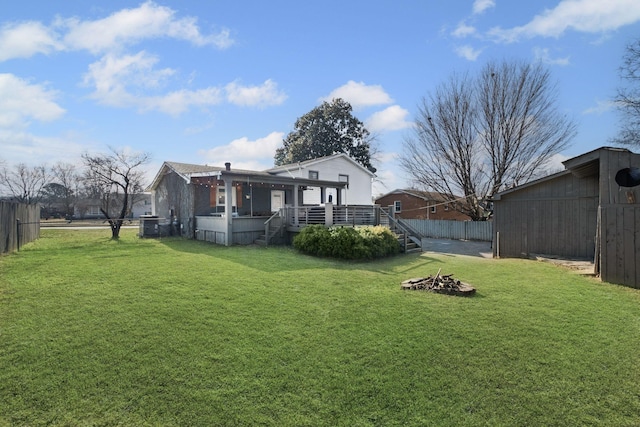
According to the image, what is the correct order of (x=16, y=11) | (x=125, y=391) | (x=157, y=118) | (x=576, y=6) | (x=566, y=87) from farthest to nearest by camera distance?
(x=566, y=87)
(x=157, y=118)
(x=576, y=6)
(x=16, y=11)
(x=125, y=391)

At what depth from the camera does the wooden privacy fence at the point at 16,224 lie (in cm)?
Answer: 938

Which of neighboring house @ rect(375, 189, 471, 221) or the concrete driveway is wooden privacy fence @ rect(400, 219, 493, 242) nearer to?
the concrete driveway

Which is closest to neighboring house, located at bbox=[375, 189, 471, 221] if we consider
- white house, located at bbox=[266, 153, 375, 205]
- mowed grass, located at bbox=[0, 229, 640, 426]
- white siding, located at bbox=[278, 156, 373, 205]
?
white siding, located at bbox=[278, 156, 373, 205]

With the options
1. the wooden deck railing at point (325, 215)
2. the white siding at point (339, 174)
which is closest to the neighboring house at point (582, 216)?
the wooden deck railing at point (325, 215)

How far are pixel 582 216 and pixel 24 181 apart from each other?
4776 centimetres

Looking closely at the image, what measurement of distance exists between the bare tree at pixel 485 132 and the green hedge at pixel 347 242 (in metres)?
9.67

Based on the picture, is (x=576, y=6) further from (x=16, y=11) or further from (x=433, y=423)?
(x=16, y=11)

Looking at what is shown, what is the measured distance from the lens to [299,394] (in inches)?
124

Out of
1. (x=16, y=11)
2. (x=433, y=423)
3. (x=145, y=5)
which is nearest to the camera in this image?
(x=433, y=423)

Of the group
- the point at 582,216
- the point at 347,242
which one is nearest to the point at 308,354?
the point at 347,242

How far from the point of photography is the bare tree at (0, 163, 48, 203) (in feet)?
110

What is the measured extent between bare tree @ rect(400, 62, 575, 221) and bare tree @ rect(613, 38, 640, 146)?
2.48 m

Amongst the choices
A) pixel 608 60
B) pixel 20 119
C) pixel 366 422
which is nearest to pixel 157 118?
pixel 20 119

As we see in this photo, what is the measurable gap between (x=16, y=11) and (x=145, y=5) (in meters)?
2.70
